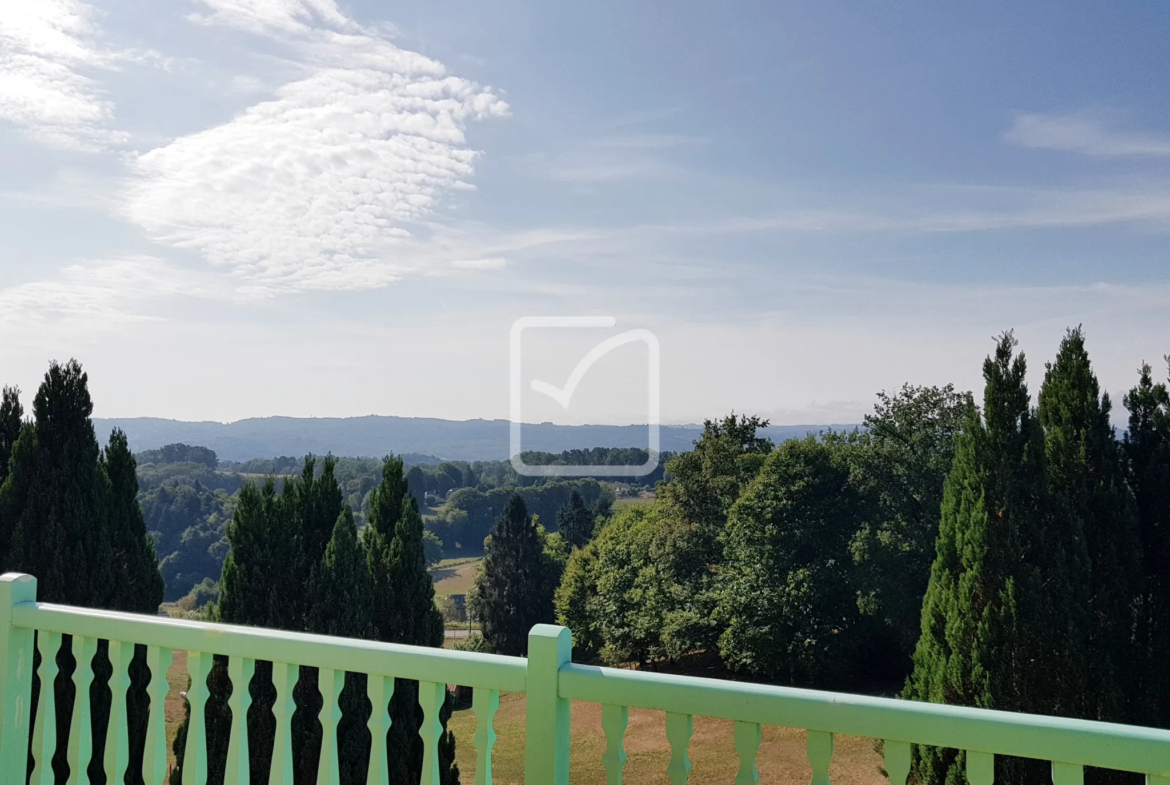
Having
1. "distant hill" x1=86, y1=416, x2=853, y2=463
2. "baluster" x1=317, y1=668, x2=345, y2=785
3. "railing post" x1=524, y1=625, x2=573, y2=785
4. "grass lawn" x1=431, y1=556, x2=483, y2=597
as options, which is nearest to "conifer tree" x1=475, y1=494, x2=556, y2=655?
"grass lawn" x1=431, y1=556, x2=483, y2=597

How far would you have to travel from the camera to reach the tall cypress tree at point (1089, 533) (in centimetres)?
883

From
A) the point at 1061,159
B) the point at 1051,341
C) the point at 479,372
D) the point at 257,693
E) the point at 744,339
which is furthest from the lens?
the point at 479,372

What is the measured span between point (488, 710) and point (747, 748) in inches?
22.3

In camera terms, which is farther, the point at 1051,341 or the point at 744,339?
the point at 744,339

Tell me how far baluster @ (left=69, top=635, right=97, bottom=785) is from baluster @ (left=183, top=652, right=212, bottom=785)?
1.06ft

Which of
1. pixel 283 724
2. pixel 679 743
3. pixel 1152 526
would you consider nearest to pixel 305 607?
pixel 283 724

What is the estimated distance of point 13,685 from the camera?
2.31m

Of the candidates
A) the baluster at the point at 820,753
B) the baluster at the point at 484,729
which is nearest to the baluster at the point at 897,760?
the baluster at the point at 820,753

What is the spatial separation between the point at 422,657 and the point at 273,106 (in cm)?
927

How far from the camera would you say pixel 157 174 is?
35.0 feet

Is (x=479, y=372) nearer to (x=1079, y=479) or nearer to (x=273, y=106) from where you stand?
(x=273, y=106)

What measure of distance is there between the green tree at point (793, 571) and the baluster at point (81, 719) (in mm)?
17197

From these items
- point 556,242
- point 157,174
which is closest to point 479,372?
point 556,242

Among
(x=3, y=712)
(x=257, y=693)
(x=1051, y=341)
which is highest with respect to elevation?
(x=1051, y=341)
